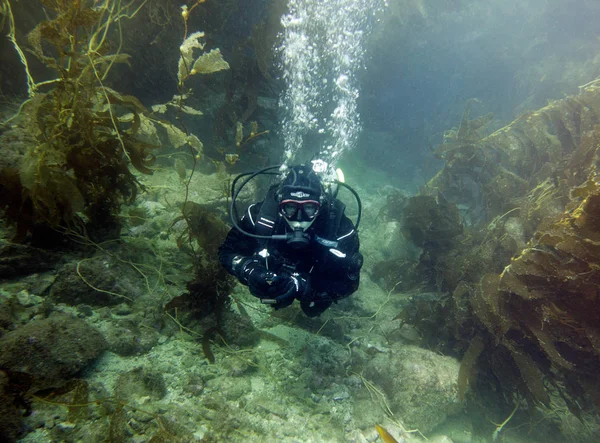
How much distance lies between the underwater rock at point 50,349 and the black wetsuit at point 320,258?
1394 mm

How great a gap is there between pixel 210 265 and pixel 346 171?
10.8 metres

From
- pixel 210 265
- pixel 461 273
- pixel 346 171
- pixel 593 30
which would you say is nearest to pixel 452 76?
pixel 593 30

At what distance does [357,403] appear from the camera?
3.35 metres

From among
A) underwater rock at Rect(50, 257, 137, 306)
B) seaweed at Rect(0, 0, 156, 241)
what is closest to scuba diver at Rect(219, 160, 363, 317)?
underwater rock at Rect(50, 257, 137, 306)

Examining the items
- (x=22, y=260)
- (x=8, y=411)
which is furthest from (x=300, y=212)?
(x=22, y=260)

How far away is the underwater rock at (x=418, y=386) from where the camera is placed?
365 cm

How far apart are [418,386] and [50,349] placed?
161 inches

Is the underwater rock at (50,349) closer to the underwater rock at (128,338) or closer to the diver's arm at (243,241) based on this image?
the underwater rock at (128,338)

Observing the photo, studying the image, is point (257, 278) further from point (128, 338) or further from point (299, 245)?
point (128, 338)

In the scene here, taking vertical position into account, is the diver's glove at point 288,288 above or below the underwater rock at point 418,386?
above

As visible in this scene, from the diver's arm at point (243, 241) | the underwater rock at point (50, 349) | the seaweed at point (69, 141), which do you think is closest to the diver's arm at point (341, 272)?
the diver's arm at point (243, 241)

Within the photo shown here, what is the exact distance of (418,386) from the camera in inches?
148

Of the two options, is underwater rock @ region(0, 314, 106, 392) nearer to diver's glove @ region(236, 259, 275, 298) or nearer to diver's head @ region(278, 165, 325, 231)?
diver's glove @ region(236, 259, 275, 298)

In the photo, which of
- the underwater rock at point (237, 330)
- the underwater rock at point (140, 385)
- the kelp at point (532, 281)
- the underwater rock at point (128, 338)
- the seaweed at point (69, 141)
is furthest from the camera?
the kelp at point (532, 281)
